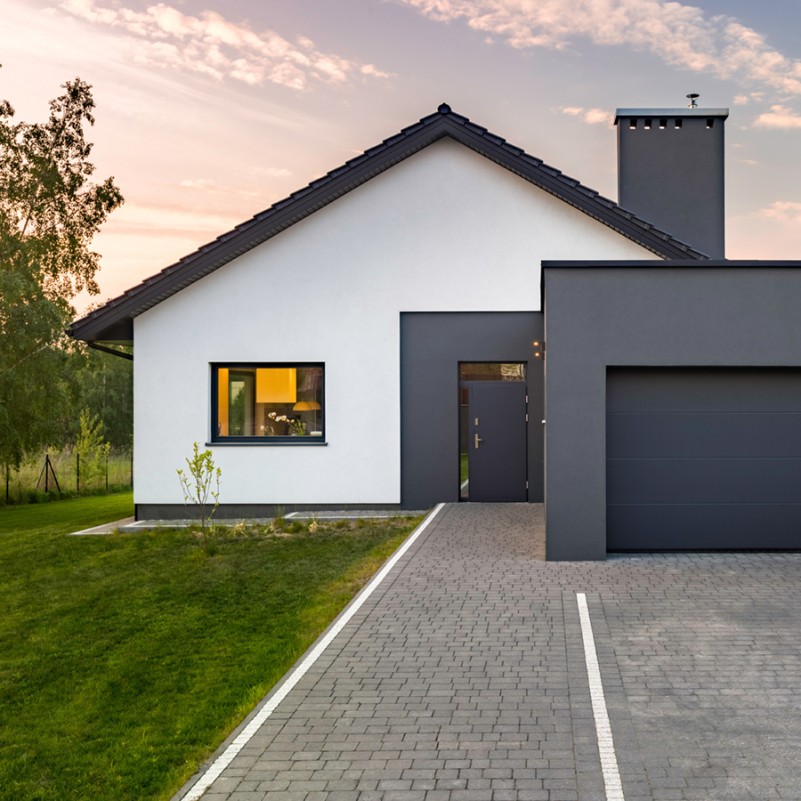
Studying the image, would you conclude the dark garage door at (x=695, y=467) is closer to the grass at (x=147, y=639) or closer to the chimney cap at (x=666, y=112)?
the grass at (x=147, y=639)

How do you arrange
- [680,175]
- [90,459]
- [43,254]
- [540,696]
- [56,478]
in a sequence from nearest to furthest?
1. [540,696]
2. [680,175]
3. [56,478]
4. [90,459]
5. [43,254]

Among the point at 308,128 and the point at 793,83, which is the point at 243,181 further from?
the point at 793,83

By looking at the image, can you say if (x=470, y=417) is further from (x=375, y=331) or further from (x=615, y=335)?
(x=615, y=335)

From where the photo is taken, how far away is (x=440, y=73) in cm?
1562

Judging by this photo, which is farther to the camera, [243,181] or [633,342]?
[243,181]

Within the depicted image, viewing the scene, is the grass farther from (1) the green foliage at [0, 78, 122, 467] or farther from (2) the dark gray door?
(1) the green foliage at [0, 78, 122, 467]

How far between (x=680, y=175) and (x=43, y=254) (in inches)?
700

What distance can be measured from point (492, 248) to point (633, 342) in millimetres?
5373

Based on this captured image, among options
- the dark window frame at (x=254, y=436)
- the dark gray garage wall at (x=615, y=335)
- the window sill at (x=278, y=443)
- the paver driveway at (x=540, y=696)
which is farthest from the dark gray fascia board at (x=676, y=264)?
the window sill at (x=278, y=443)

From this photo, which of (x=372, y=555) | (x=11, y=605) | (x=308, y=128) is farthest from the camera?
(x=308, y=128)

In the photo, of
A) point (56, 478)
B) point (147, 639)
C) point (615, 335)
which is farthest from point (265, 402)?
point (56, 478)

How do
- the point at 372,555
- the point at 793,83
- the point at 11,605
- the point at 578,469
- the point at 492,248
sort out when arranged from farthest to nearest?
the point at 793,83
the point at 492,248
the point at 372,555
the point at 578,469
the point at 11,605

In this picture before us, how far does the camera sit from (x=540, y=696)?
17.3 feet

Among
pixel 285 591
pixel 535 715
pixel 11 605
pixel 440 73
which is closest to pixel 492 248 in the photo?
pixel 440 73
